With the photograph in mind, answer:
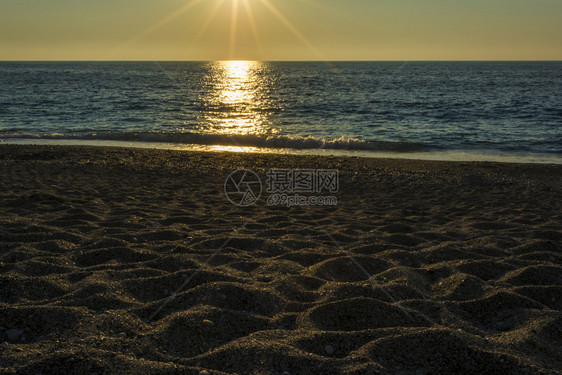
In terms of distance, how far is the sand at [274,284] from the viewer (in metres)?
2.48

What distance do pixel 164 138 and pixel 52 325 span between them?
14.4 metres

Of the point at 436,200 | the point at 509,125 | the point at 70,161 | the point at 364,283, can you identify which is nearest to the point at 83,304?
the point at 364,283

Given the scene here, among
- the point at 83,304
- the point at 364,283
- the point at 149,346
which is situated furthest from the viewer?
the point at 364,283

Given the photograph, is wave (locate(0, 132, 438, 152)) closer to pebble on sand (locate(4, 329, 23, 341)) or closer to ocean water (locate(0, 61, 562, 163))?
ocean water (locate(0, 61, 562, 163))

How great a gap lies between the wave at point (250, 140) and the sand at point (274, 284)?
7.84 m

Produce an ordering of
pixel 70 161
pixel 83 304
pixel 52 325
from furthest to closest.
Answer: pixel 70 161 → pixel 83 304 → pixel 52 325

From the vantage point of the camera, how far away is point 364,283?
12.2ft

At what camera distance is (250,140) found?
636 inches

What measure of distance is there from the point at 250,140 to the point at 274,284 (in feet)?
42.4

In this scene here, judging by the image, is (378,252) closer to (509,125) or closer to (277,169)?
(277,169)

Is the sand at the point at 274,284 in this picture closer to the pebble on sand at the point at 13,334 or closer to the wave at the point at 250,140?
the pebble on sand at the point at 13,334

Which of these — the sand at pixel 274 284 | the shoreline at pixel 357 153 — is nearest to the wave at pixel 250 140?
the shoreline at pixel 357 153

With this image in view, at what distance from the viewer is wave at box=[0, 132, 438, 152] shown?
1529cm

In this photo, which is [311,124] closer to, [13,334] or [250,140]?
[250,140]
